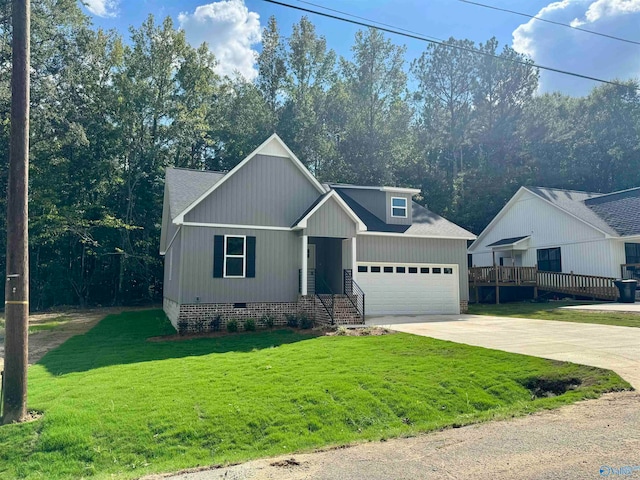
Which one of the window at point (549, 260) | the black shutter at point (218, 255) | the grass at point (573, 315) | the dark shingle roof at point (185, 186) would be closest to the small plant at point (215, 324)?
the black shutter at point (218, 255)

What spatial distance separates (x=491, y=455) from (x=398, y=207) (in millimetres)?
16601

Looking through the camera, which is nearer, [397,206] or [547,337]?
[547,337]

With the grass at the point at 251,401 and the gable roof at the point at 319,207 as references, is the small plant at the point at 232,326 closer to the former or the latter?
the gable roof at the point at 319,207

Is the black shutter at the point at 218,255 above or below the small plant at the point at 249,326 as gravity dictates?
above

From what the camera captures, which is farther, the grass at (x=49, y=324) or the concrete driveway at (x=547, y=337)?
the grass at (x=49, y=324)

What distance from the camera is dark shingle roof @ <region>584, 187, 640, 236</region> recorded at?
24422mm

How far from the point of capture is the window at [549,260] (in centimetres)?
2734

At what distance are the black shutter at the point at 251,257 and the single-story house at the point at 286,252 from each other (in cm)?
3

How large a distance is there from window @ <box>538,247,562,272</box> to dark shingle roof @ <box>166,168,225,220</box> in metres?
19.8

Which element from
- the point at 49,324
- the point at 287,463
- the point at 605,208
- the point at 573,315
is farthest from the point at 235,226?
the point at 605,208

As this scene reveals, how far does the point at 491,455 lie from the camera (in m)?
4.85

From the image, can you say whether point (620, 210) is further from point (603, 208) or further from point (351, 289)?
point (351, 289)

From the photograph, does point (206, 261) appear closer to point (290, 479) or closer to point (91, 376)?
point (91, 376)

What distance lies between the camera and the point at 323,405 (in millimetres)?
6785
